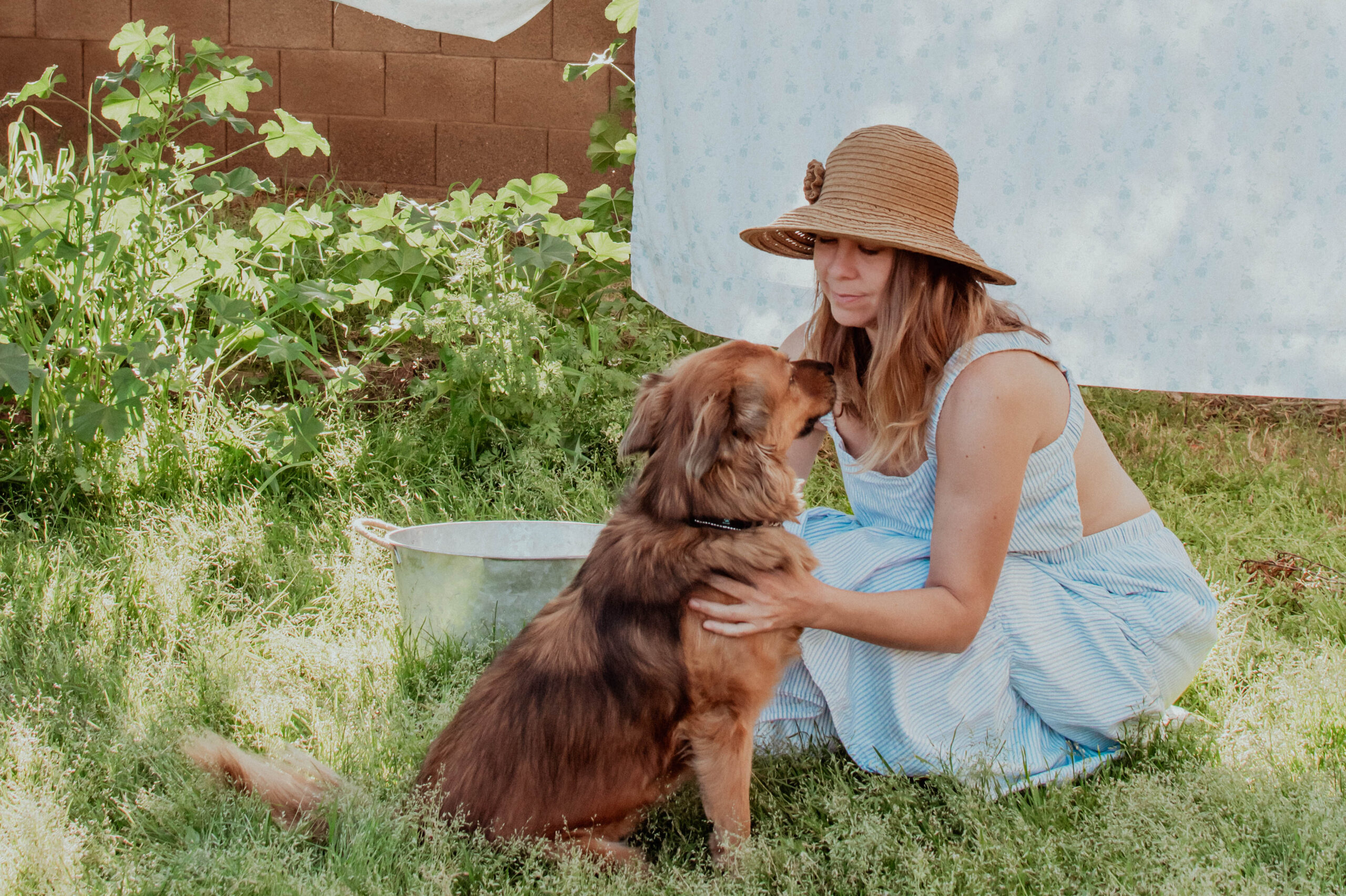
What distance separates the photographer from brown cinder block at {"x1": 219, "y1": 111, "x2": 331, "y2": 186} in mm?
6187

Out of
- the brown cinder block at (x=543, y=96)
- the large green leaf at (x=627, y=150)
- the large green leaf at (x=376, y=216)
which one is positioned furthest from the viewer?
the brown cinder block at (x=543, y=96)

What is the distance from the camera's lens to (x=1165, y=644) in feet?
8.61

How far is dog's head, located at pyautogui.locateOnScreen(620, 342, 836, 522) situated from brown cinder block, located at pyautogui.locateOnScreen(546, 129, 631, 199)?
13.1 ft

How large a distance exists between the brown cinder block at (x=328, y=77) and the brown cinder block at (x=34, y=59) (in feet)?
3.90

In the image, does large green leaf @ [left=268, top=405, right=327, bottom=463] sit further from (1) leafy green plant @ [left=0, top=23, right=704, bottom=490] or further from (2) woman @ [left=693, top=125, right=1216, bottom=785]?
(2) woman @ [left=693, top=125, right=1216, bottom=785]

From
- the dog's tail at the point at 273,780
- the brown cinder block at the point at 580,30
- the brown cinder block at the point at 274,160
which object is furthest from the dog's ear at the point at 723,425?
the brown cinder block at the point at 274,160

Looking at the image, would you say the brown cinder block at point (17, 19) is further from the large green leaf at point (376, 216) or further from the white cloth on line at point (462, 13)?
the white cloth on line at point (462, 13)

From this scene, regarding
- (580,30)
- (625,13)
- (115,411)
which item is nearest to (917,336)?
(625,13)

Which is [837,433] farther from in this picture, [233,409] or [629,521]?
[233,409]

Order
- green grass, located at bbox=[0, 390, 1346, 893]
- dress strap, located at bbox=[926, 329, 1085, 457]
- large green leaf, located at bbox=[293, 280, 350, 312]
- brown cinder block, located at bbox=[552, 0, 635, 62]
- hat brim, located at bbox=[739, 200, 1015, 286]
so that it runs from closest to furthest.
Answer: green grass, located at bbox=[0, 390, 1346, 893], hat brim, located at bbox=[739, 200, 1015, 286], dress strap, located at bbox=[926, 329, 1085, 457], large green leaf, located at bbox=[293, 280, 350, 312], brown cinder block, located at bbox=[552, 0, 635, 62]

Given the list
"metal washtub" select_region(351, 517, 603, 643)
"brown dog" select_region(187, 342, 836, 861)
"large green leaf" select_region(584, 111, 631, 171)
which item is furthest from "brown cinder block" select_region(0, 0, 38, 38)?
"brown dog" select_region(187, 342, 836, 861)

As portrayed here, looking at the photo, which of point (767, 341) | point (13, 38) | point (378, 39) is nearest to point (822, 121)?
Answer: point (767, 341)

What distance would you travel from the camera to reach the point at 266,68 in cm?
624

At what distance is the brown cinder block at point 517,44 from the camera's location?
605 centimetres
